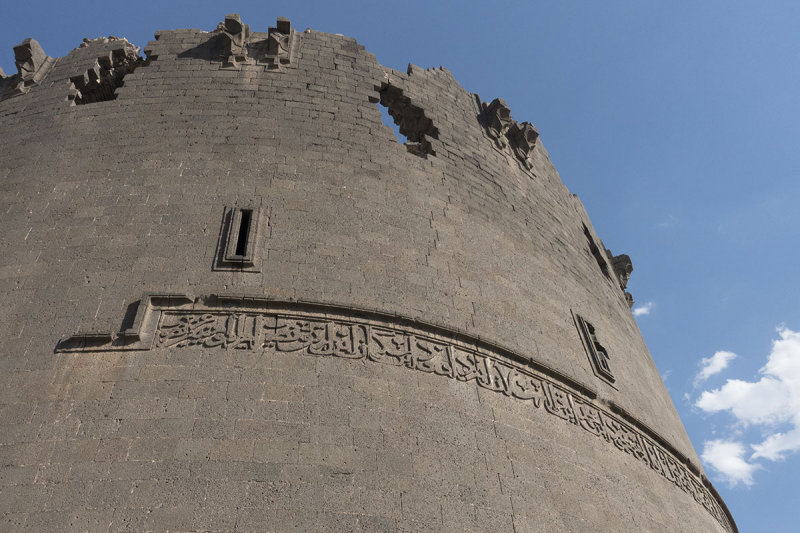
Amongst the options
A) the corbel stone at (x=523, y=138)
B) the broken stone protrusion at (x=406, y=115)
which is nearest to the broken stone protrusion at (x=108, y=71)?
the broken stone protrusion at (x=406, y=115)

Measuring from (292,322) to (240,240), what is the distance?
1032 mm

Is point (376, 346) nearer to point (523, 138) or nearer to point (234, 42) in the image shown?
point (234, 42)

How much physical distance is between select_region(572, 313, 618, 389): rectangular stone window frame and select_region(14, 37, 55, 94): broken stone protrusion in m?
7.10

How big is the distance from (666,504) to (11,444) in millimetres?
5100

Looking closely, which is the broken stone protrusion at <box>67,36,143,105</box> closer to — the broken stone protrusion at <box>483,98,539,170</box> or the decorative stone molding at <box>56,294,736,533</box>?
the decorative stone molding at <box>56,294,736,533</box>

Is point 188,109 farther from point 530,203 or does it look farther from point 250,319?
point 530,203

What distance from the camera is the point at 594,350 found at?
6180 millimetres

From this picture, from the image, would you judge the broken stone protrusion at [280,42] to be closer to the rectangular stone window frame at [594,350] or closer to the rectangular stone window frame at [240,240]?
the rectangular stone window frame at [240,240]

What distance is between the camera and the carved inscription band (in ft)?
14.4

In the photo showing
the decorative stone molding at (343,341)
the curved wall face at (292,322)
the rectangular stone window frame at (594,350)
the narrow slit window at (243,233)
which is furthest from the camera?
the rectangular stone window frame at (594,350)

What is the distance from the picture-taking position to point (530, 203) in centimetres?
783

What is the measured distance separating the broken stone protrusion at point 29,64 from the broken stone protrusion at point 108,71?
1.81ft

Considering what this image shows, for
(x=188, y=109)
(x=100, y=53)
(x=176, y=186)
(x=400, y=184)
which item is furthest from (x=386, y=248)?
(x=100, y=53)

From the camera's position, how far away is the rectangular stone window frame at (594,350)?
6.03 m
